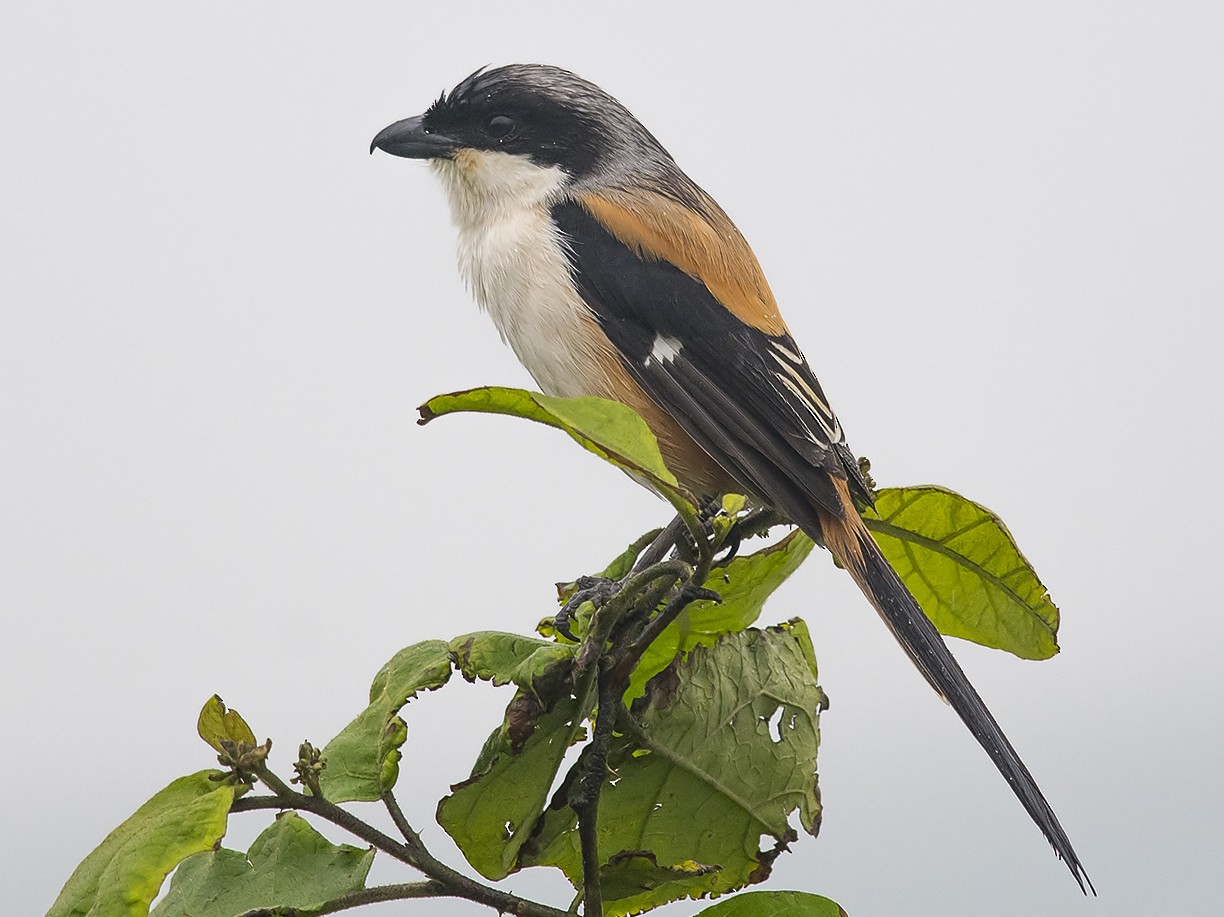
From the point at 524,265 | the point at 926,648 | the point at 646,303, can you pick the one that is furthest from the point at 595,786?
Result: the point at 524,265

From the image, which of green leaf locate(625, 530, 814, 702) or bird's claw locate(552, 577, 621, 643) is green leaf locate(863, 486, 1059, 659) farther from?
bird's claw locate(552, 577, 621, 643)

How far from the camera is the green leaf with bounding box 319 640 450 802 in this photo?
138 centimetres

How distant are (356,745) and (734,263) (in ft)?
4.43

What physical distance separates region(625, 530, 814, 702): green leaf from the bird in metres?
0.21

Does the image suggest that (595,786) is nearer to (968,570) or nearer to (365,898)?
(365,898)

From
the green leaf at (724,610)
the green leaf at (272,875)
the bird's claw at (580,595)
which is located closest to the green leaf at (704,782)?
the green leaf at (724,610)

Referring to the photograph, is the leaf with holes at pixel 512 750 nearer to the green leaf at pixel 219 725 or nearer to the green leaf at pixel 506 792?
the green leaf at pixel 506 792

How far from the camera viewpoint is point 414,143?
8.49 feet

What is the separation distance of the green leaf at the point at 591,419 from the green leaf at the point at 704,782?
1.29 feet

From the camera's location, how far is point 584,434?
1253mm

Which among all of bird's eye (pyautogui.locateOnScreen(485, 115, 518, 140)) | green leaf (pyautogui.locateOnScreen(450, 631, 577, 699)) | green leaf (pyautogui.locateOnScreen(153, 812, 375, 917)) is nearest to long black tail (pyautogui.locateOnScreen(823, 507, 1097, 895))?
green leaf (pyautogui.locateOnScreen(450, 631, 577, 699))

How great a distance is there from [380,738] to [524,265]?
119cm

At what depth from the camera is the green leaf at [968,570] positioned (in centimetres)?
169

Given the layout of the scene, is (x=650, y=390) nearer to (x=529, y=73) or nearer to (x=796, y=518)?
(x=796, y=518)
